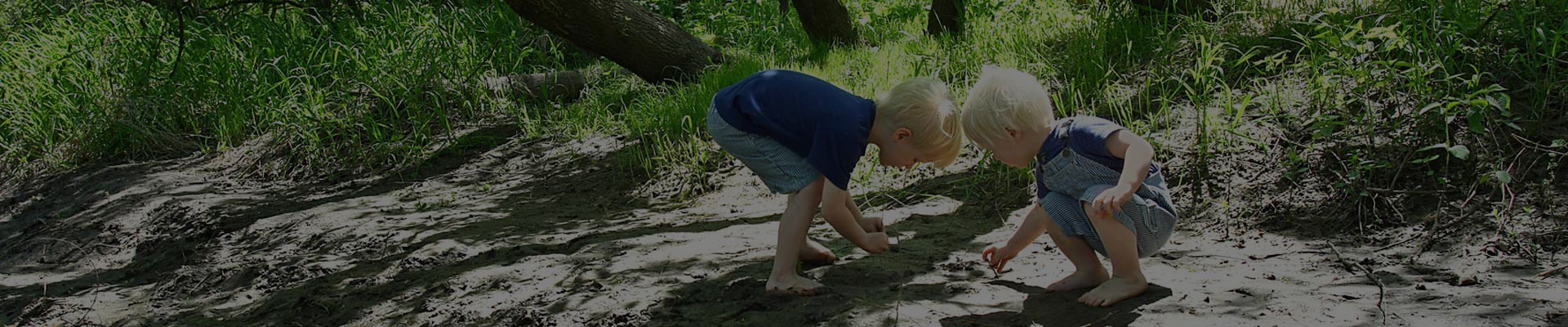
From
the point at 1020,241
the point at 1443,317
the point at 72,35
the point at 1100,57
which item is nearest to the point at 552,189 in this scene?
the point at 1100,57

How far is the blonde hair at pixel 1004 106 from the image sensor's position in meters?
2.65

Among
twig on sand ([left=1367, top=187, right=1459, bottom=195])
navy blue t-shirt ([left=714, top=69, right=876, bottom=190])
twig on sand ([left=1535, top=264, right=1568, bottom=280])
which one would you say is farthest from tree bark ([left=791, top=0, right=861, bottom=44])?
twig on sand ([left=1535, top=264, right=1568, bottom=280])

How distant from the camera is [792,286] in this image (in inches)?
119

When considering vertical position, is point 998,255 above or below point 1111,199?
below

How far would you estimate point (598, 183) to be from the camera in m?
5.53

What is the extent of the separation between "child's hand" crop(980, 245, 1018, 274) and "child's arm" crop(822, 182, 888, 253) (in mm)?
319

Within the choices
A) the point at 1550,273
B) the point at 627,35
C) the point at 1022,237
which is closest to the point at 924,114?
the point at 1022,237

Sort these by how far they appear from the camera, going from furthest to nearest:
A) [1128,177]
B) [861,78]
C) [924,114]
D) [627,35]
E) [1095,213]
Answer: [627,35] → [861,78] → [924,114] → [1095,213] → [1128,177]

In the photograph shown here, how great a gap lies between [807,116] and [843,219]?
340 mm

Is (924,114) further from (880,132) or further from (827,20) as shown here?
(827,20)

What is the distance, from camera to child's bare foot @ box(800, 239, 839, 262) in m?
3.44

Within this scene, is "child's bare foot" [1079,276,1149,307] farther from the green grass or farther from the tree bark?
the tree bark


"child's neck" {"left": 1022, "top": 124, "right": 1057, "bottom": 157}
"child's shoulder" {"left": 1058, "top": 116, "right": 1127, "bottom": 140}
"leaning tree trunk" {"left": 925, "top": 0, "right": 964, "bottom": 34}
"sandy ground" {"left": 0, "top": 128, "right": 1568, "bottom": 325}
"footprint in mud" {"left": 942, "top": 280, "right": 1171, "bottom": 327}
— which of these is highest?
"child's shoulder" {"left": 1058, "top": 116, "right": 1127, "bottom": 140}

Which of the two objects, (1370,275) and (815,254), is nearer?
(1370,275)
